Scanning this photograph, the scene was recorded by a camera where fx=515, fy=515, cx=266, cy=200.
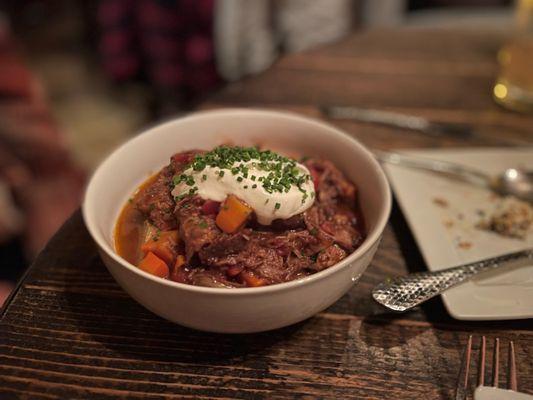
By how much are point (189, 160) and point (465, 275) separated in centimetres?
88

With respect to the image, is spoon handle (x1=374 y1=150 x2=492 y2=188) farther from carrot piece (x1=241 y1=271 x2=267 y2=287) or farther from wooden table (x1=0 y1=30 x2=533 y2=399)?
carrot piece (x1=241 y1=271 x2=267 y2=287)

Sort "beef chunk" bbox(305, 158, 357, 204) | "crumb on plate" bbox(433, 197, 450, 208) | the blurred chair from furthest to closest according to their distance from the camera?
the blurred chair < "crumb on plate" bbox(433, 197, 450, 208) < "beef chunk" bbox(305, 158, 357, 204)

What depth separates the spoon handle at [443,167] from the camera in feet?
6.68

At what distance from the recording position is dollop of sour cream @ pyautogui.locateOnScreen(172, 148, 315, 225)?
1.36 meters

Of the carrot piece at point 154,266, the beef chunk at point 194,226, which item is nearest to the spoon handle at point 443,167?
the beef chunk at point 194,226

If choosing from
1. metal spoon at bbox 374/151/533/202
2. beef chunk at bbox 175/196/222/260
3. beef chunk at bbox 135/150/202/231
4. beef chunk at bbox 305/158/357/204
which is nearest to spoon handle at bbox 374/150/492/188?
metal spoon at bbox 374/151/533/202


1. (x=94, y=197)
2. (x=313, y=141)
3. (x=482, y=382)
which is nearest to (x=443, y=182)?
(x=313, y=141)

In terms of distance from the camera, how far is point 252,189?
53.4 inches

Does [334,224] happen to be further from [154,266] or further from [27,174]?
[27,174]

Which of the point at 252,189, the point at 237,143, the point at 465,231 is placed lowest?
the point at 465,231

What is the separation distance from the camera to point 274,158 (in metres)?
1.50

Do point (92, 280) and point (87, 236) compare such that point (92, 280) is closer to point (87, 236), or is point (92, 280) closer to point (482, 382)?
point (87, 236)

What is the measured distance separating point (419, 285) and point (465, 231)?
0.45 metres

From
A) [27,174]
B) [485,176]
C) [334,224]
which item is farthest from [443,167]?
[27,174]
